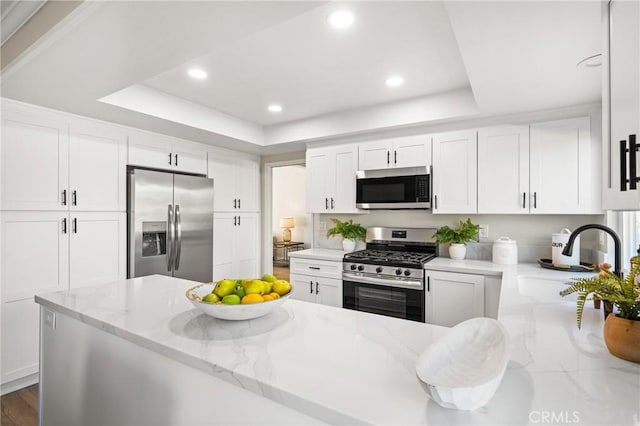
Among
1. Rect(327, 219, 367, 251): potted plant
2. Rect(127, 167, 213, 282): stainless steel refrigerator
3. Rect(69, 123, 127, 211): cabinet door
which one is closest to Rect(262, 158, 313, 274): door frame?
Rect(127, 167, 213, 282): stainless steel refrigerator

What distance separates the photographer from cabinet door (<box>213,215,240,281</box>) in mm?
4121

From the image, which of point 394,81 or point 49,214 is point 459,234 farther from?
point 49,214

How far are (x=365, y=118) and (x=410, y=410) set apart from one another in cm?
300

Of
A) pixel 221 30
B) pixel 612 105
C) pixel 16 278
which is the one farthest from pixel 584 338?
pixel 16 278

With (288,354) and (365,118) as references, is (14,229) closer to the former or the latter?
(288,354)

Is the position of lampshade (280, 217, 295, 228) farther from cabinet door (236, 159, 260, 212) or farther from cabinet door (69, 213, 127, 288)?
cabinet door (69, 213, 127, 288)

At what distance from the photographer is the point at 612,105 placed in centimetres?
112

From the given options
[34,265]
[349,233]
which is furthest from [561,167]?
[34,265]

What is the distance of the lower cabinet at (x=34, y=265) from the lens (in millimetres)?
2514

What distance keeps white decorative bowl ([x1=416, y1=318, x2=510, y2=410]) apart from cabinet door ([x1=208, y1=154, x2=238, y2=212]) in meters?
3.66

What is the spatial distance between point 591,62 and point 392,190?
1850 mm

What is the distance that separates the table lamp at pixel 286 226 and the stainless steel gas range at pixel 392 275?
471cm

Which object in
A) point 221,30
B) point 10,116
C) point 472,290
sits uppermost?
point 221,30

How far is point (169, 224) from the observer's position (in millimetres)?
3459
